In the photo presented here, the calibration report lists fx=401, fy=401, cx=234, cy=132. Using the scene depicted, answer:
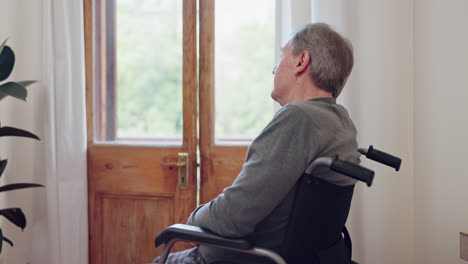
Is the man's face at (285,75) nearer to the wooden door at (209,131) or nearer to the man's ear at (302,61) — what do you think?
the man's ear at (302,61)

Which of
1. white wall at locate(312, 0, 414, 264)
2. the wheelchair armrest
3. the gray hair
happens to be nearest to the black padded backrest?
the wheelchair armrest

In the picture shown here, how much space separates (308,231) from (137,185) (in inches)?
54.2

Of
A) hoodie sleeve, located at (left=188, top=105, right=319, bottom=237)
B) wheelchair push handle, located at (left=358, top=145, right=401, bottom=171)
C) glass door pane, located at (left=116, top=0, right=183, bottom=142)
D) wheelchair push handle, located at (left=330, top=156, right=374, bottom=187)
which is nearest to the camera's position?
wheelchair push handle, located at (left=330, top=156, right=374, bottom=187)

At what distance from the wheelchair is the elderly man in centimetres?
4

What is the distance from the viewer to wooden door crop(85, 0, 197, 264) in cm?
210

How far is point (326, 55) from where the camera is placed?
1.13 m

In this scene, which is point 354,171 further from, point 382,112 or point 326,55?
point 382,112

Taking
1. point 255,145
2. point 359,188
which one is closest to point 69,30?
point 255,145

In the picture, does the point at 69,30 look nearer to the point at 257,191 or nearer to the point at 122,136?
the point at 122,136

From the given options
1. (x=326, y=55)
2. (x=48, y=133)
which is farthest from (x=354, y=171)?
(x=48, y=133)

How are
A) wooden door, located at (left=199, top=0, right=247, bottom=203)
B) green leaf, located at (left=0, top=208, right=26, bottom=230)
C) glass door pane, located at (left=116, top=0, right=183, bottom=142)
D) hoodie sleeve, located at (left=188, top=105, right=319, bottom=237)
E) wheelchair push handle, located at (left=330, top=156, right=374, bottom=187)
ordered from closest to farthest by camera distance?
wheelchair push handle, located at (left=330, top=156, right=374, bottom=187) → hoodie sleeve, located at (left=188, top=105, right=319, bottom=237) → green leaf, located at (left=0, top=208, right=26, bottom=230) → wooden door, located at (left=199, top=0, right=247, bottom=203) → glass door pane, located at (left=116, top=0, right=183, bottom=142)

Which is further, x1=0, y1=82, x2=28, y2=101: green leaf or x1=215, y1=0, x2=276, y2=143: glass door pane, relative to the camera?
x1=215, y1=0, x2=276, y2=143: glass door pane

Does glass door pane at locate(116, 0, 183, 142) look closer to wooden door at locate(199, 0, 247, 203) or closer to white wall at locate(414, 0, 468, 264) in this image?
wooden door at locate(199, 0, 247, 203)

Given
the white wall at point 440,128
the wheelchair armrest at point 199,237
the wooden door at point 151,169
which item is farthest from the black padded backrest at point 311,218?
the wooden door at point 151,169
